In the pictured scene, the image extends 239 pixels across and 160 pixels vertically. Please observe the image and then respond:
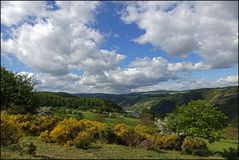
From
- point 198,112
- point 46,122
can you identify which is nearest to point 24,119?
point 46,122

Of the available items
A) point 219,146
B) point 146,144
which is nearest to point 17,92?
point 146,144

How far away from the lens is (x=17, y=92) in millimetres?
57375

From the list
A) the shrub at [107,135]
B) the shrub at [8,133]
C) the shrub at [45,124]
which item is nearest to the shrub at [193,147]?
the shrub at [107,135]

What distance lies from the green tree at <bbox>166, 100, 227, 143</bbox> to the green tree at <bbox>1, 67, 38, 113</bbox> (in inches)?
873

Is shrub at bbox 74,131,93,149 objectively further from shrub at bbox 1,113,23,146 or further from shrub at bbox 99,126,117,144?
shrub at bbox 1,113,23,146

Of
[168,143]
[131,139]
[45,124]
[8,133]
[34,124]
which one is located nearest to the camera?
[8,133]

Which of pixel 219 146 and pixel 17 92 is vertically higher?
pixel 17 92

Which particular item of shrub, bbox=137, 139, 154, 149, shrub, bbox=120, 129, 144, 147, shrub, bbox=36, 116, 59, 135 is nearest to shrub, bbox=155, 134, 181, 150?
shrub, bbox=137, 139, 154, 149

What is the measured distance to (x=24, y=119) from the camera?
40656 millimetres

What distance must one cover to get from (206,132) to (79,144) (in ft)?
72.1

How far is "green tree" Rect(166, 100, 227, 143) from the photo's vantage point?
4859cm

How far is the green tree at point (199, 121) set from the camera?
159 feet

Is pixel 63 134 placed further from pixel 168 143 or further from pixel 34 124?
pixel 168 143

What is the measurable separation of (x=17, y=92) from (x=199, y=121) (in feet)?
90.7
